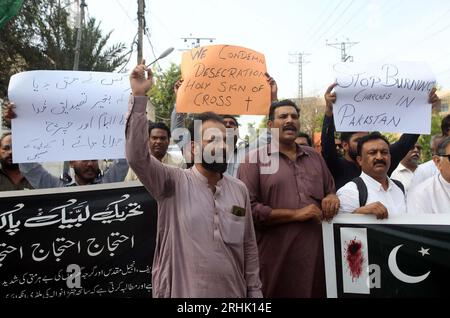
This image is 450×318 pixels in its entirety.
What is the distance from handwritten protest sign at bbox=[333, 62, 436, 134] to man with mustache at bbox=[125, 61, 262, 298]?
117 centimetres

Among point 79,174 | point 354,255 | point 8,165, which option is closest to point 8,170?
point 8,165

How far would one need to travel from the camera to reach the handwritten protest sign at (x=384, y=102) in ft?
9.87

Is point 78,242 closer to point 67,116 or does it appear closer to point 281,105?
point 67,116

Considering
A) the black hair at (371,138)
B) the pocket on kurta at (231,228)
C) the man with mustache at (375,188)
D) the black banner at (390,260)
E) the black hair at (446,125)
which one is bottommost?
the black banner at (390,260)

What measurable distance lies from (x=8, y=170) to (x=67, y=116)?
0.81 meters

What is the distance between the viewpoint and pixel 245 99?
133 inches

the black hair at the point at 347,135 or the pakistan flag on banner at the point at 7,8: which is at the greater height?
the pakistan flag on banner at the point at 7,8

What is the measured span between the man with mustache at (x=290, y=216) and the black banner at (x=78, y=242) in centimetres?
79

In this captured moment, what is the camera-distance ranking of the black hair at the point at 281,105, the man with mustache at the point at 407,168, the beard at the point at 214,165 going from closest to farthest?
1. the beard at the point at 214,165
2. the black hair at the point at 281,105
3. the man with mustache at the point at 407,168

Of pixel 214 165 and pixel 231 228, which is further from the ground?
pixel 214 165

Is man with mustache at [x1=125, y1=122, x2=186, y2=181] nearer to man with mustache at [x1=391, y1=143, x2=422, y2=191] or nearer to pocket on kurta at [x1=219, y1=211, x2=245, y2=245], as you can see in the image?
pocket on kurta at [x1=219, y1=211, x2=245, y2=245]

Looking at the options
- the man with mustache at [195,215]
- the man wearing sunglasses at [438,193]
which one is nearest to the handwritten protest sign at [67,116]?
the man with mustache at [195,215]

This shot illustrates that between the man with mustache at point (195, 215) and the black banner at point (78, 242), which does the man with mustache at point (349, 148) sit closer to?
the man with mustache at point (195, 215)

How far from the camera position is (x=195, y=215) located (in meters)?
2.08
